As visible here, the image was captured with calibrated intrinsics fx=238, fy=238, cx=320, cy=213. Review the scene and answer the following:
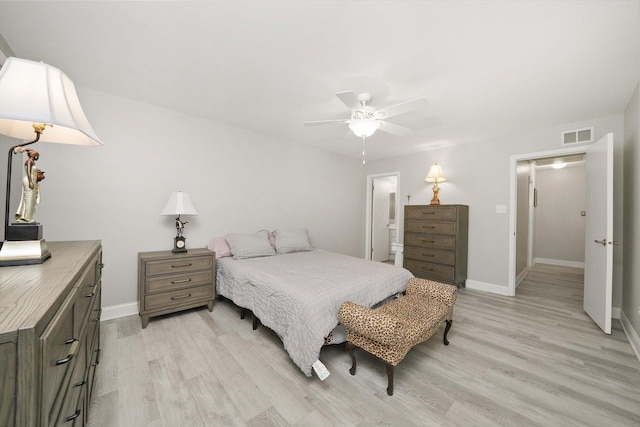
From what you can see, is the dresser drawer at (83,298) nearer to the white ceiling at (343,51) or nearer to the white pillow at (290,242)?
the white ceiling at (343,51)

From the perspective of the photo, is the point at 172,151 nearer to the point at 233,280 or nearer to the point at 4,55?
the point at 4,55

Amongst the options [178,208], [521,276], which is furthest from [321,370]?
[521,276]

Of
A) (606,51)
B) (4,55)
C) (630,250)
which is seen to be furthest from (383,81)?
(630,250)

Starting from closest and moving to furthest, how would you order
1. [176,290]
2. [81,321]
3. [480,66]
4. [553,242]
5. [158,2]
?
[81,321], [158,2], [480,66], [176,290], [553,242]

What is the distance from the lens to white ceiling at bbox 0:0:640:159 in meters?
1.45

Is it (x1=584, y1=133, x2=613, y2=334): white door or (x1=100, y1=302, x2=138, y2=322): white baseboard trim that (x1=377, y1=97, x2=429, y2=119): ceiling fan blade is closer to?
(x1=584, y1=133, x2=613, y2=334): white door

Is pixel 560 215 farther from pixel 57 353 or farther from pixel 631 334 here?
pixel 57 353

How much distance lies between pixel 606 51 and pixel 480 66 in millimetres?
808

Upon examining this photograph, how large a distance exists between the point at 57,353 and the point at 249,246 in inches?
93.5

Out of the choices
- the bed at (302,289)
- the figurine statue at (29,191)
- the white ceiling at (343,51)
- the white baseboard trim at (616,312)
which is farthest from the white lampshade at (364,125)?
the white baseboard trim at (616,312)

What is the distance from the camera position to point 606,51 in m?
1.73

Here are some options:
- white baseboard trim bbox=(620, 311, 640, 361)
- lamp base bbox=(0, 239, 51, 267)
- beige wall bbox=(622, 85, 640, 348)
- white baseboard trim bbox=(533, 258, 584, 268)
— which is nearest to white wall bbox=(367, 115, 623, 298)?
beige wall bbox=(622, 85, 640, 348)

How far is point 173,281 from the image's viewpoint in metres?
2.52

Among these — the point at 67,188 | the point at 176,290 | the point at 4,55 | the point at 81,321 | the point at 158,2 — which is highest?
the point at 158,2
